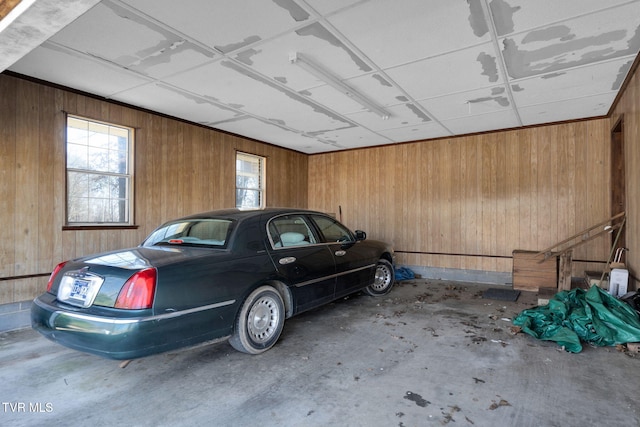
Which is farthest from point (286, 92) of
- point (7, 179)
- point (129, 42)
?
point (7, 179)

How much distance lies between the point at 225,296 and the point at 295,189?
551 cm

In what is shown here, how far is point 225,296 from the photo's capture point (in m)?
2.59

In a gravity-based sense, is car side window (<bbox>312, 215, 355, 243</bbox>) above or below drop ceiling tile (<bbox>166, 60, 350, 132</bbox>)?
below

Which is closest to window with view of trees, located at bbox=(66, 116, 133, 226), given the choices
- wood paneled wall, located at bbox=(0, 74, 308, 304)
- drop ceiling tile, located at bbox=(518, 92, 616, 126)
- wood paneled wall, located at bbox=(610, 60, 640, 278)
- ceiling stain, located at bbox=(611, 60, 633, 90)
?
wood paneled wall, located at bbox=(0, 74, 308, 304)

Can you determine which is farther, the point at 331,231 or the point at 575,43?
the point at 331,231

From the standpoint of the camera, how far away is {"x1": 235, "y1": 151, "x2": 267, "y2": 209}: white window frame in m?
6.53

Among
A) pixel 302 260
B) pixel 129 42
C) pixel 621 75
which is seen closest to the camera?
pixel 129 42

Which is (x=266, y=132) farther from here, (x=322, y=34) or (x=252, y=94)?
(x=322, y=34)

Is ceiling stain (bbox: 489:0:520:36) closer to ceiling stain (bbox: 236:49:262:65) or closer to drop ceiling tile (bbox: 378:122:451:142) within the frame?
ceiling stain (bbox: 236:49:262:65)

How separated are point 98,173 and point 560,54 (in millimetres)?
5645

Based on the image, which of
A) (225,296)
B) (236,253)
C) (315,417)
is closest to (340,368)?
(315,417)

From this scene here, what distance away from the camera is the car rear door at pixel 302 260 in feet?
10.6

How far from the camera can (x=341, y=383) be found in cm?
246

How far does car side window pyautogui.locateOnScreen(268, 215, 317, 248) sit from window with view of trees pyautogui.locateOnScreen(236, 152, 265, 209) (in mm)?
2989
